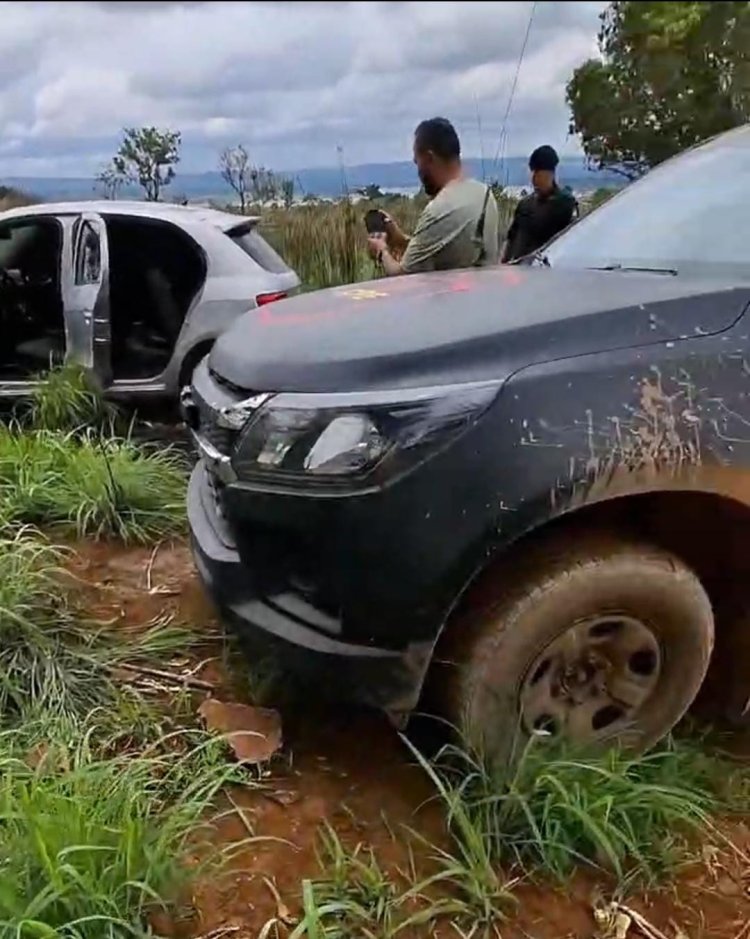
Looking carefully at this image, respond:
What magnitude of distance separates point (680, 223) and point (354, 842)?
1.91 m

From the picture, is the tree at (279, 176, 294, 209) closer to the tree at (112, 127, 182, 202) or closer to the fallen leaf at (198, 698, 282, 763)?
the tree at (112, 127, 182, 202)

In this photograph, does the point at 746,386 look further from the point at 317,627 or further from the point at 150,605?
the point at 150,605

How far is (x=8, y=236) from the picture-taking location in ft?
20.7

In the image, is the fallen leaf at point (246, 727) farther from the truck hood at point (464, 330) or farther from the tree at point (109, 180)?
the tree at point (109, 180)

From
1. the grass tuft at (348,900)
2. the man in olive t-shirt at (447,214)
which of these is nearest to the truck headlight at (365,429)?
the grass tuft at (348,900)

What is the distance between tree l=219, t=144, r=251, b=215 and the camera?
21.4 ft

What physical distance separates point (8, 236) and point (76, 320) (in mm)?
728

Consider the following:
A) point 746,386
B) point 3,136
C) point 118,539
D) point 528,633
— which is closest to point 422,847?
point 528,633

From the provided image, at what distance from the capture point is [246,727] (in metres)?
2.85

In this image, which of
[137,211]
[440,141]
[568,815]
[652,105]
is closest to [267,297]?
[137,211]

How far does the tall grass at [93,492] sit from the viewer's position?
164 inches

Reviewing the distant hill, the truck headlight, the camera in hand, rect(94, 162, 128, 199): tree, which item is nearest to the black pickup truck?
the truck headlight

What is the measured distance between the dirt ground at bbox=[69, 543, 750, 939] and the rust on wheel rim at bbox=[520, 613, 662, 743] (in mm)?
337

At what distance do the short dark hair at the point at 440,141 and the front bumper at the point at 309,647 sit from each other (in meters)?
2.42
